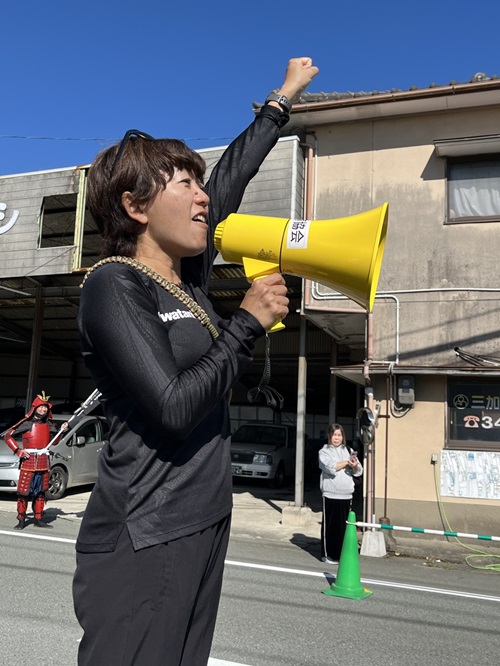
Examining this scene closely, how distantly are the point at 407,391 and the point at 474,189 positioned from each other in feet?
11.5

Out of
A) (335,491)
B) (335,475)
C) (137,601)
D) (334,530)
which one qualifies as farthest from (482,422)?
(137,601)

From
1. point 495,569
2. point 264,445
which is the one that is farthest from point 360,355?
point 495,569

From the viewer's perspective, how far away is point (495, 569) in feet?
26.6

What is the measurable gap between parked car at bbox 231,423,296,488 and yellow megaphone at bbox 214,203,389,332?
1289 cm

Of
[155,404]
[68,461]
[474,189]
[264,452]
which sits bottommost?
[68,461]

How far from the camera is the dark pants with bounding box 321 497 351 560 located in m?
8.01

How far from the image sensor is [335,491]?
8148 millimetres

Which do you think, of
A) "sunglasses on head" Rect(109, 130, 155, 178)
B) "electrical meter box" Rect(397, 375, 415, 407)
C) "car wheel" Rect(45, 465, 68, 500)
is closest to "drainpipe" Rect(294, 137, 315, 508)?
"electrical meter box" Rect(397, 375, 415, 407)

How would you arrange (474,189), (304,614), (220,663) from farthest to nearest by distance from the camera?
(474,189) → (304,614) → (220,663)

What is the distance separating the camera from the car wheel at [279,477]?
15539 millimetres

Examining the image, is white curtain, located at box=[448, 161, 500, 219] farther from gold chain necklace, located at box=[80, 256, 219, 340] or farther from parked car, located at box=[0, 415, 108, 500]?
gold chain necklace, located at box=[80, 256, 219, 340]

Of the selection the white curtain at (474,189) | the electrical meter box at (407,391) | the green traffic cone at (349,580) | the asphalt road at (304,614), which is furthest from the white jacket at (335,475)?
the white curtain at (474,189)

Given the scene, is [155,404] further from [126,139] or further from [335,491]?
[335,491]

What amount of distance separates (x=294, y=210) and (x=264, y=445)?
725 centimetres
